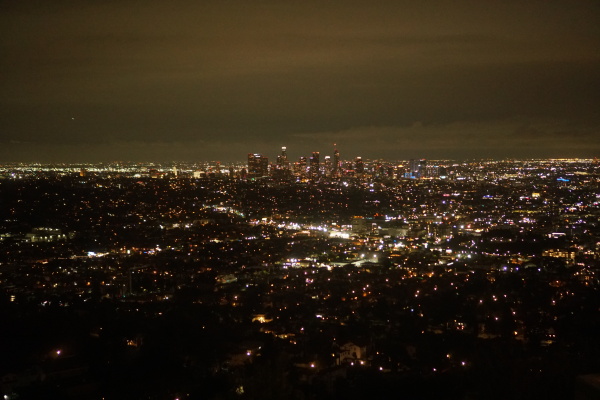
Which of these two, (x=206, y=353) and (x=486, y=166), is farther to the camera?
(x=486, y=166)

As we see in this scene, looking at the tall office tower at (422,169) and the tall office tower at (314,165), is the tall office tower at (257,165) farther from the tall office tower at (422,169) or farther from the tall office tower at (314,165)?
the tall office tower at (422,169)

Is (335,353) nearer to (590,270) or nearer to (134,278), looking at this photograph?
(134,278)

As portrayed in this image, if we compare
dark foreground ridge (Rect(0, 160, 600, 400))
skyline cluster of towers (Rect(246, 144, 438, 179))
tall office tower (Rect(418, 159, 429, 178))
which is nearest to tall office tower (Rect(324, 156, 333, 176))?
skyline cluster of towers (Rect(246, 144, 438, 179))

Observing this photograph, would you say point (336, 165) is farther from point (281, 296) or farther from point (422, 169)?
point (281, 296)

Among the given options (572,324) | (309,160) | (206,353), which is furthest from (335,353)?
(309,160)

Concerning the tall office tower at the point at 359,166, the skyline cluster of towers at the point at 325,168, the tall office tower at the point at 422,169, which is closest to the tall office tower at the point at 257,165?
the skyline cluster of towers at the point at 325,168
